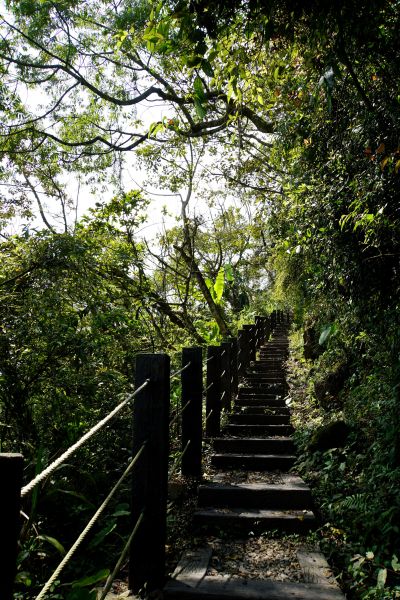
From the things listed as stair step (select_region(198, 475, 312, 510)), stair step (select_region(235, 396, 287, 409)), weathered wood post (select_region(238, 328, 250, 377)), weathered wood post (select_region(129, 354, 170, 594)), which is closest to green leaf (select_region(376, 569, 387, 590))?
stair step (select_region(198, 475, 312, 510))

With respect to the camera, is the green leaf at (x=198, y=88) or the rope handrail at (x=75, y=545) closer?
the rope handrail at (x=75, y=545)

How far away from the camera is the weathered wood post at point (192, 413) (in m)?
4.56

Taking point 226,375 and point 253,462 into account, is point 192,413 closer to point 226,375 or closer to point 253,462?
point 253,462

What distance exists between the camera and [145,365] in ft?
9.17

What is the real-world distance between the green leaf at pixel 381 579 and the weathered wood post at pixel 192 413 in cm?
200

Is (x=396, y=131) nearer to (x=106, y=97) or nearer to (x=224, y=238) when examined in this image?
(x=106, y=97)

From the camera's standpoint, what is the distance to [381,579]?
2.93m

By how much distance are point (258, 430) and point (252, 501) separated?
2.24 meters

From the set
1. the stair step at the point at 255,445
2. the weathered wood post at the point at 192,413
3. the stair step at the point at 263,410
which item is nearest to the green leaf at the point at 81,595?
the weathered wood post at the point at 192,413

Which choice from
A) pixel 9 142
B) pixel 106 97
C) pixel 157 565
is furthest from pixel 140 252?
pixel 157 565

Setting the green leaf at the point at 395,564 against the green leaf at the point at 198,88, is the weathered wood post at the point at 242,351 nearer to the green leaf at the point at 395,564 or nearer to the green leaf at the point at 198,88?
the green leaf at the point at 395,564

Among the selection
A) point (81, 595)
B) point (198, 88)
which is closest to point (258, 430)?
point (81, 595)

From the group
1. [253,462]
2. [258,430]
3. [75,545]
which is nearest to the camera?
[75,545]

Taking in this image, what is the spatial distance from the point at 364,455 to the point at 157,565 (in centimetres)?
293
